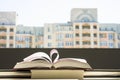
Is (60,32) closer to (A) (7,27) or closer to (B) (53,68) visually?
(A) (7,27)

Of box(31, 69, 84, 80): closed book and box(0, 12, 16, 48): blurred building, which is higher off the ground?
box(0, 12, 16, 48): blurred building

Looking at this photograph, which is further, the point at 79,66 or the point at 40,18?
the point at 40,18

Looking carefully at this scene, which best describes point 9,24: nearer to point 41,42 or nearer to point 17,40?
point 17,40

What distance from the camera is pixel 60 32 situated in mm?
1405

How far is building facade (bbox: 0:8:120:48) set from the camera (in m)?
1.31

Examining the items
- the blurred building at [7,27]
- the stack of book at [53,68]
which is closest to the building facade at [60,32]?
the blurred building at [7,27]

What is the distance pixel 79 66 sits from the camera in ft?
2.39

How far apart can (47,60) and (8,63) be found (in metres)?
0.36

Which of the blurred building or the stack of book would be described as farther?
the blurred building

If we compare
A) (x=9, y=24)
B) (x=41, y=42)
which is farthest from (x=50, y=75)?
(x=9, y=24)

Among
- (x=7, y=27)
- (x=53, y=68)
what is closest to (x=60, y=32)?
(x=7, y=27)

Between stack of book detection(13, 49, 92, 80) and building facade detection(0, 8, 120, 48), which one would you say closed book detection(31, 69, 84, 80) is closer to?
stack of book detection(13, 49, 92, 80)

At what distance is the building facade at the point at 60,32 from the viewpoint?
1313 millimetres

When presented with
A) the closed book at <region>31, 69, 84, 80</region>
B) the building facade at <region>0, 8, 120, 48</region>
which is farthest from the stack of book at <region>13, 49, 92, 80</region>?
the building facade at <region>0, 8, 120, 48</region>
